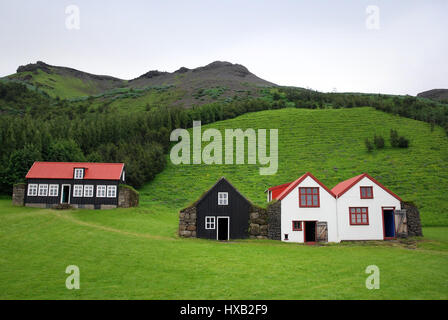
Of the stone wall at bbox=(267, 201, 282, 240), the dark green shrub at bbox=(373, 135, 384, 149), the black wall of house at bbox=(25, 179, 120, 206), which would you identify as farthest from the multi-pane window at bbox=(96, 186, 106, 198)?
the dark green shrub at bbox=(373, 135, 384, 149)

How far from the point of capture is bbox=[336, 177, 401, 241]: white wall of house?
31.7m

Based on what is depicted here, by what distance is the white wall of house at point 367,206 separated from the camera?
31688mm

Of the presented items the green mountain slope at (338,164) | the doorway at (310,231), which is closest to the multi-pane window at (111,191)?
the green mountain slope at (338,164)

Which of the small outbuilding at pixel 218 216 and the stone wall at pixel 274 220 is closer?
the stone wall at pixel 274 220

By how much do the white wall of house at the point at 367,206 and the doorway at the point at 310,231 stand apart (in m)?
2.57

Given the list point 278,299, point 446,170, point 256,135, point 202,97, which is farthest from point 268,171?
point 202,97

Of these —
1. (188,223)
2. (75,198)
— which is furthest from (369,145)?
(75,198)

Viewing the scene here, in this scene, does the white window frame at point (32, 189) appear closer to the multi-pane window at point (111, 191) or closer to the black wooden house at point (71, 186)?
the black wooden house at point (71, 186)

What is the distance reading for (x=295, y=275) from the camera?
18.1m

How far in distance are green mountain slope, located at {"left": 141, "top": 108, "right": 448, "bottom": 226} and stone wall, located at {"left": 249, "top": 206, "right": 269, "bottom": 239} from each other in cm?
1880

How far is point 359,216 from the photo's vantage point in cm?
3216

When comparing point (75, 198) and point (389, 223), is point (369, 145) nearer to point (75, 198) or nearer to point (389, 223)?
point (389, 223)

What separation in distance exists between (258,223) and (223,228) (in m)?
3.68
